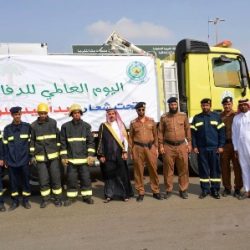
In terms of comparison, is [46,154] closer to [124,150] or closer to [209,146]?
[124,150]

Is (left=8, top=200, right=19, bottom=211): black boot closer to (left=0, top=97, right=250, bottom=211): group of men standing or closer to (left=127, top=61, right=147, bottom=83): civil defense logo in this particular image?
(left=0, top=97, right=250, bottom=211): group of men standing

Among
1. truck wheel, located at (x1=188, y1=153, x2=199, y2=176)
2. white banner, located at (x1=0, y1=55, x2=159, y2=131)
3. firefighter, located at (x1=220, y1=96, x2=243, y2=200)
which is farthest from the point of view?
truck wheel, located at (x1=188, y1=153, x2=199, y2=176)

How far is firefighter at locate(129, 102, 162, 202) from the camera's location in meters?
6.93

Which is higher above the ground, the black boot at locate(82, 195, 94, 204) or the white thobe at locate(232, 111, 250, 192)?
the white thobe at locate(232, 111, 250, 192)

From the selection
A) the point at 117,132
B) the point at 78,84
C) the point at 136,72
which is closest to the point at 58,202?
the point at 117,132

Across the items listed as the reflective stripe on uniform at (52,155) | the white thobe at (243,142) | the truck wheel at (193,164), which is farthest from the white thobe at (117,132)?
the truck wheel at (193,164)

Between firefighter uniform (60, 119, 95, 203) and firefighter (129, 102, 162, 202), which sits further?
firefighter (129, 102, 162, 202)

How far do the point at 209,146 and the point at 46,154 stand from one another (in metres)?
2.73

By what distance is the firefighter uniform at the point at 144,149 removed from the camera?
22.7 ft

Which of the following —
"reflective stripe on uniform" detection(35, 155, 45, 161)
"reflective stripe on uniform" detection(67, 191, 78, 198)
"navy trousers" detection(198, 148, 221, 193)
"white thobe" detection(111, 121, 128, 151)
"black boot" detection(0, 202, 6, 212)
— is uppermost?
"white thobe" detection(111, 121, 128, 151)

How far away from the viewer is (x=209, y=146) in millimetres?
6980

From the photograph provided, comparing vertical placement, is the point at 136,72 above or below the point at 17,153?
above

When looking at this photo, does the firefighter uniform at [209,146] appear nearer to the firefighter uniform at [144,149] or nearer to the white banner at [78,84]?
the firefighter uniform at [144,149]

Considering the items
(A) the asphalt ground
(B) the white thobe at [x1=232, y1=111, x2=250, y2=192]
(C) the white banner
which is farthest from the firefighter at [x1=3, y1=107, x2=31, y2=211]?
(B) the white thobe at [x1=232, y1=111, x2=250, y2=192]
